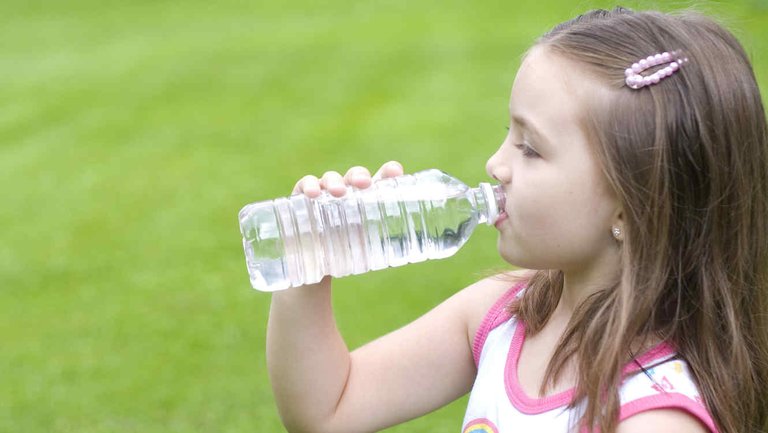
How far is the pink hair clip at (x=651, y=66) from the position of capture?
1.93m

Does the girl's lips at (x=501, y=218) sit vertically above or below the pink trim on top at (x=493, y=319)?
above

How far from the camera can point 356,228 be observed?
239 cm

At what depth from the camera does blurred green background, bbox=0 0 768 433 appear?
15.6ft

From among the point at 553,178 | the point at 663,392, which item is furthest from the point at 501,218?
the point at 663,392

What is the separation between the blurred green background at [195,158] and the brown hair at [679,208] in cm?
37

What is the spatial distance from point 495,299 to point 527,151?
1.48 ft

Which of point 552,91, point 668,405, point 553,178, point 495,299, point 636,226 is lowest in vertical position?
point 668,405

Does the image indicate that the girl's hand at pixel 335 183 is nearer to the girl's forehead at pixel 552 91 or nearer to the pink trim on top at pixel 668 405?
the girl's forehead at pixel 552 91

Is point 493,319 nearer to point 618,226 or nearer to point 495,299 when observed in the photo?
point 495,299

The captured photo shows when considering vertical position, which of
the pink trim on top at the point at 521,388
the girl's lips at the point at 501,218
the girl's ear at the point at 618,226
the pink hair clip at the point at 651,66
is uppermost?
the pink hair clip at the point at 651,66

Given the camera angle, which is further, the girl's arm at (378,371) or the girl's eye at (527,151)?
the girl's arm at (378,371)

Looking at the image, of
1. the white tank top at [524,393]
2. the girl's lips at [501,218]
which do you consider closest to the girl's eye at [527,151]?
the girl's lips at [501,218]

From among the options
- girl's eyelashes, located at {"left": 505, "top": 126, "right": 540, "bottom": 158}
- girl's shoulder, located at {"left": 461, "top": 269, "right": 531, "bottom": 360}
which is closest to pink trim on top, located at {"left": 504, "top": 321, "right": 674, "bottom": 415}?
girl's shoulder, located at {"left": 461, "top": 269, "right": 531, "bottom": 360}

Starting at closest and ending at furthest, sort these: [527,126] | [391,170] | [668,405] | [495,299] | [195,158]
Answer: [668,405] < [527,126] < [391,170] < [495,299] < [195,158]
